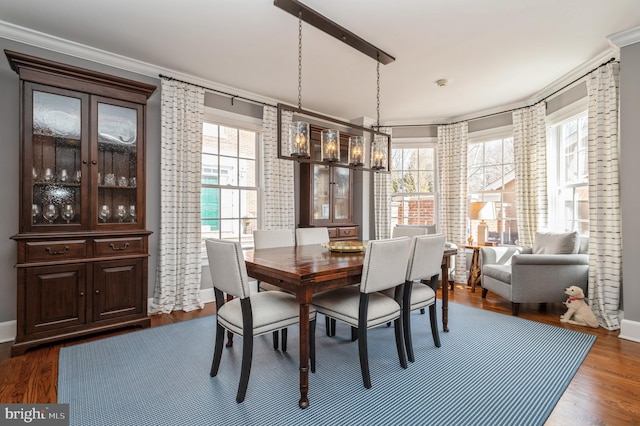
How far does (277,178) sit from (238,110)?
3.28 feet

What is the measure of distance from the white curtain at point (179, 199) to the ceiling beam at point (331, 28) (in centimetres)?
178

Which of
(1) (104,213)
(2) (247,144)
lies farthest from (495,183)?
(1) (104,213)

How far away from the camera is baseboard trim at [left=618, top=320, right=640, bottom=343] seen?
277cm

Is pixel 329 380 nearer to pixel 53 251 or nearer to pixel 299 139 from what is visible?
pixel 299 139

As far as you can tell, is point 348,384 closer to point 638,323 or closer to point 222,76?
point 638,323

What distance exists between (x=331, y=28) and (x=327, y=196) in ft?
8.35

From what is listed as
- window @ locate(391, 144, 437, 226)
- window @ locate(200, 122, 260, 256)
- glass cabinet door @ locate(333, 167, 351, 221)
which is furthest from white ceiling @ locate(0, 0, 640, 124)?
window @ locate(391, 144, 437, 226)

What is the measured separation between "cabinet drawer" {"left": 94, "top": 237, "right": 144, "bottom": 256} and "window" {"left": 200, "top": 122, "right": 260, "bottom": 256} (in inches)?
37.6

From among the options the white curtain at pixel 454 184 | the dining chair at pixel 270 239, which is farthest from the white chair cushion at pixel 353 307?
the white curtain at pixel 454 184

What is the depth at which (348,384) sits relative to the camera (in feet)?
6.84

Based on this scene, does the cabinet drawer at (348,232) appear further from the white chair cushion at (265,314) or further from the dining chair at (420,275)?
the white chair cushion at (265,314)

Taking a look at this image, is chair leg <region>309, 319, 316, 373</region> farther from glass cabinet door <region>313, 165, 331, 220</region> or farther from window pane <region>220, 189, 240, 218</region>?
glass cabinet door <region>313, 165, 331, 220</region>

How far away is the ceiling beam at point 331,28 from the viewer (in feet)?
7.70

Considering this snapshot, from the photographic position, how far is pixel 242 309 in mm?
1912
